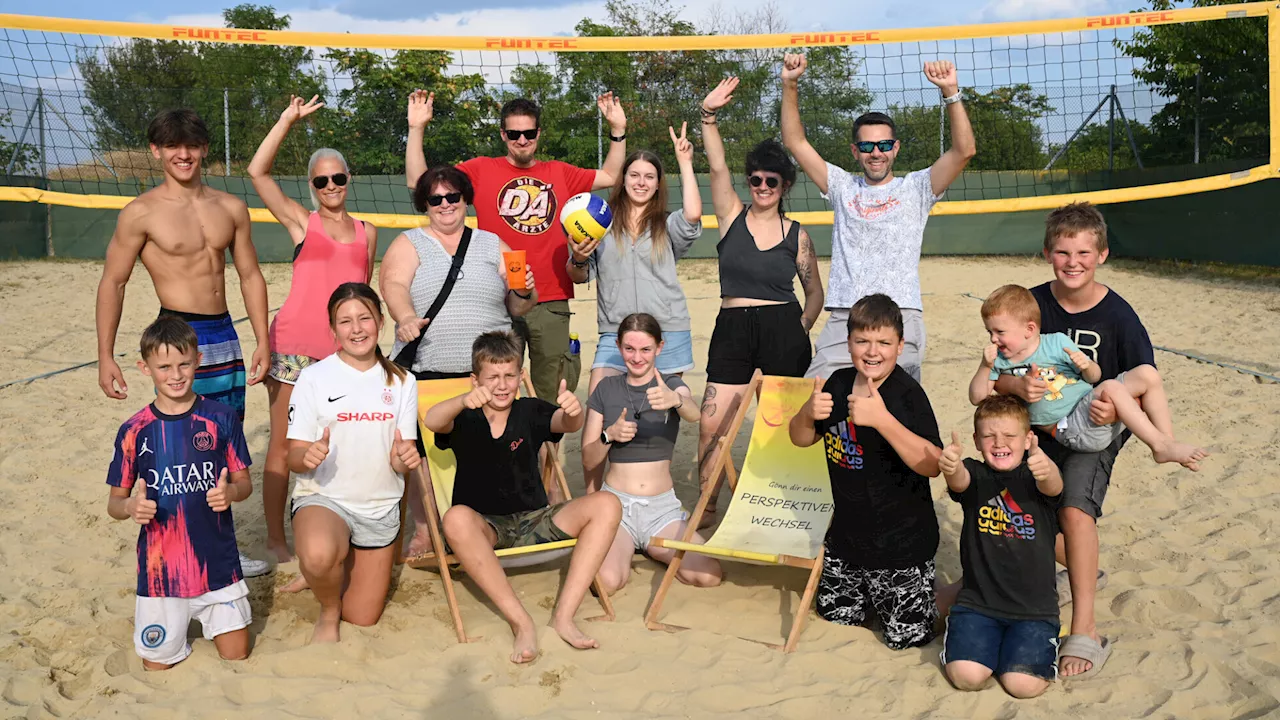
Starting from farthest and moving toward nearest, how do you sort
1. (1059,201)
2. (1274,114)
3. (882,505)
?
(1059,201) → (1274,114) → (882,505)

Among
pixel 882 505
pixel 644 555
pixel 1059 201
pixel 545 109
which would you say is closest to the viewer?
pixel 882 505

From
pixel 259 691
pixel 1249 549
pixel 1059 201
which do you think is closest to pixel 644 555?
pixel 259 691

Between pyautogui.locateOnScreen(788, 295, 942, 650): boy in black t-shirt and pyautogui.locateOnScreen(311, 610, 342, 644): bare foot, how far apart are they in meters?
1.80

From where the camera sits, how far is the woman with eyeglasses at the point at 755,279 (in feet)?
14.5

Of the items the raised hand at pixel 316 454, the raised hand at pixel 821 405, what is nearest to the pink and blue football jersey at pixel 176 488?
the raised hand at pixel 316 454

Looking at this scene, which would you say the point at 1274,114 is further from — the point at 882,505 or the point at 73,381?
the point at 73,381

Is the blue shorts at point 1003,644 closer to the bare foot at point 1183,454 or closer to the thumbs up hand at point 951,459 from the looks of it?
the thumbs up hand at point 951,459

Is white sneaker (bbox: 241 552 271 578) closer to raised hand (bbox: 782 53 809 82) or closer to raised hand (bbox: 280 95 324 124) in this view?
raised hand (bbox: 280 95 324 124)

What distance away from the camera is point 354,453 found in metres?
3.77

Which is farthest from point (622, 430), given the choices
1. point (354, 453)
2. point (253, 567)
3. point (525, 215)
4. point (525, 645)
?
point (253, 567)

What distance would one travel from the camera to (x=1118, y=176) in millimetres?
13219

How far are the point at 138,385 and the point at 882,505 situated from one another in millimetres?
5996

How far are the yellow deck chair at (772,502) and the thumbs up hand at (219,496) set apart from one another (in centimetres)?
155

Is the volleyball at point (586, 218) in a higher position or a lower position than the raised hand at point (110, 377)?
higher
